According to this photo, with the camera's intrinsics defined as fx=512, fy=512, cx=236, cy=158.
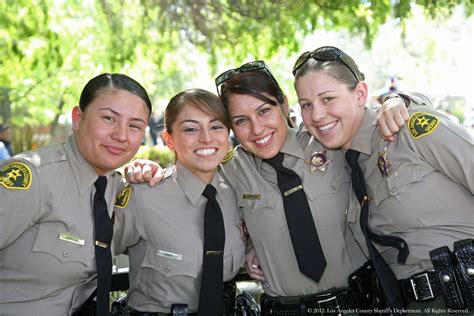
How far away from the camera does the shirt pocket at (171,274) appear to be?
293cm

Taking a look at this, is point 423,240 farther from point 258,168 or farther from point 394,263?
point 258,168

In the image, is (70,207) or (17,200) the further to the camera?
(70,207)

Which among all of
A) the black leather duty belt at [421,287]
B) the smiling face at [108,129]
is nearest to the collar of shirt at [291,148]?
the smiling face at [108,129]

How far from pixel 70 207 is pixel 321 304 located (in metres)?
1.46

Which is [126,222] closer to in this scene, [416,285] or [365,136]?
[365,136]

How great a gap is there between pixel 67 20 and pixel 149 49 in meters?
1.53

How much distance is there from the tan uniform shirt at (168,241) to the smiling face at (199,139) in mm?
121

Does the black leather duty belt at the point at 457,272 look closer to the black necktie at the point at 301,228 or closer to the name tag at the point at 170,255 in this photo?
the black necktie at the point at 301,228

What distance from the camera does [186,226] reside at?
300 centimetres

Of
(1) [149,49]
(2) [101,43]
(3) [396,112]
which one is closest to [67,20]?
(2) [101,43]

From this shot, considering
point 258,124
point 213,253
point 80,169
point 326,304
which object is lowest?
point 326,304

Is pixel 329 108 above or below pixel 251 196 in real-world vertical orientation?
above

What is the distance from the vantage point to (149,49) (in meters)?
8.10

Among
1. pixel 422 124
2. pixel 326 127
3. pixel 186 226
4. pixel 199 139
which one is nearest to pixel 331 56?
pixel 326 127
